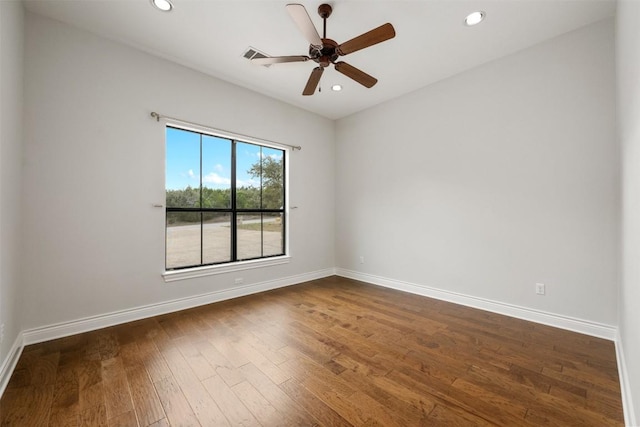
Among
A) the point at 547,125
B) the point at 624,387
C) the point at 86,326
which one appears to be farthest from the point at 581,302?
the point at 86,326

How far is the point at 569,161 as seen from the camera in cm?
269

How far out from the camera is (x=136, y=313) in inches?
115

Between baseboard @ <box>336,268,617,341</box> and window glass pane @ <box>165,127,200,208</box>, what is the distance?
9.96 ft

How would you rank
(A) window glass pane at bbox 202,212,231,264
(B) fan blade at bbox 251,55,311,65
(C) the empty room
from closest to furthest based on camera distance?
(C) the empty room, (B) fan blade at bbox 251,55,311,65, (A) window glass pane at bbox 202,212,231,264

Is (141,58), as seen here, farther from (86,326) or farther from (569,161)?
(569,161)

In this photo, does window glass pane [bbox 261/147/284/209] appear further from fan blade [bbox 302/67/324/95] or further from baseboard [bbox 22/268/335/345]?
fan blade [bbox 302/67/324/95]

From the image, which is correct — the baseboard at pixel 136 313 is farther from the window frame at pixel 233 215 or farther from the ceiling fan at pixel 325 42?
the ceiling fan at pixel 325 42

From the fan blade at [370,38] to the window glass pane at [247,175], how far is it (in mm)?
2200

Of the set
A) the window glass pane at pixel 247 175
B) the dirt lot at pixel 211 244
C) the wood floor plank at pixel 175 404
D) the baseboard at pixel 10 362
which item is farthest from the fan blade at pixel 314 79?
the baseboard at pixel 10 362

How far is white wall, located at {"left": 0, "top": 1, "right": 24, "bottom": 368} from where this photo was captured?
1845 millimetres

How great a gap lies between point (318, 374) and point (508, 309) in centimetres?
244

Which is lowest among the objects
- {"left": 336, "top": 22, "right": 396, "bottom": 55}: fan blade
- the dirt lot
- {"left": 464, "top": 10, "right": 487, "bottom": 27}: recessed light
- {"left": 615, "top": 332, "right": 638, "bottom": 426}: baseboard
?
{"left": 615, "top": 332, "right": 638, "bottom": 426}: baseboard

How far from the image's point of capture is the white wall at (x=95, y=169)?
244 cm

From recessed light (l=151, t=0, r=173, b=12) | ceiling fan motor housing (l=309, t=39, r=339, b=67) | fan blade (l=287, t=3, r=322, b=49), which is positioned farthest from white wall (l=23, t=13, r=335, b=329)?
fan blade (l=287, t=3, r=322, b=49)
